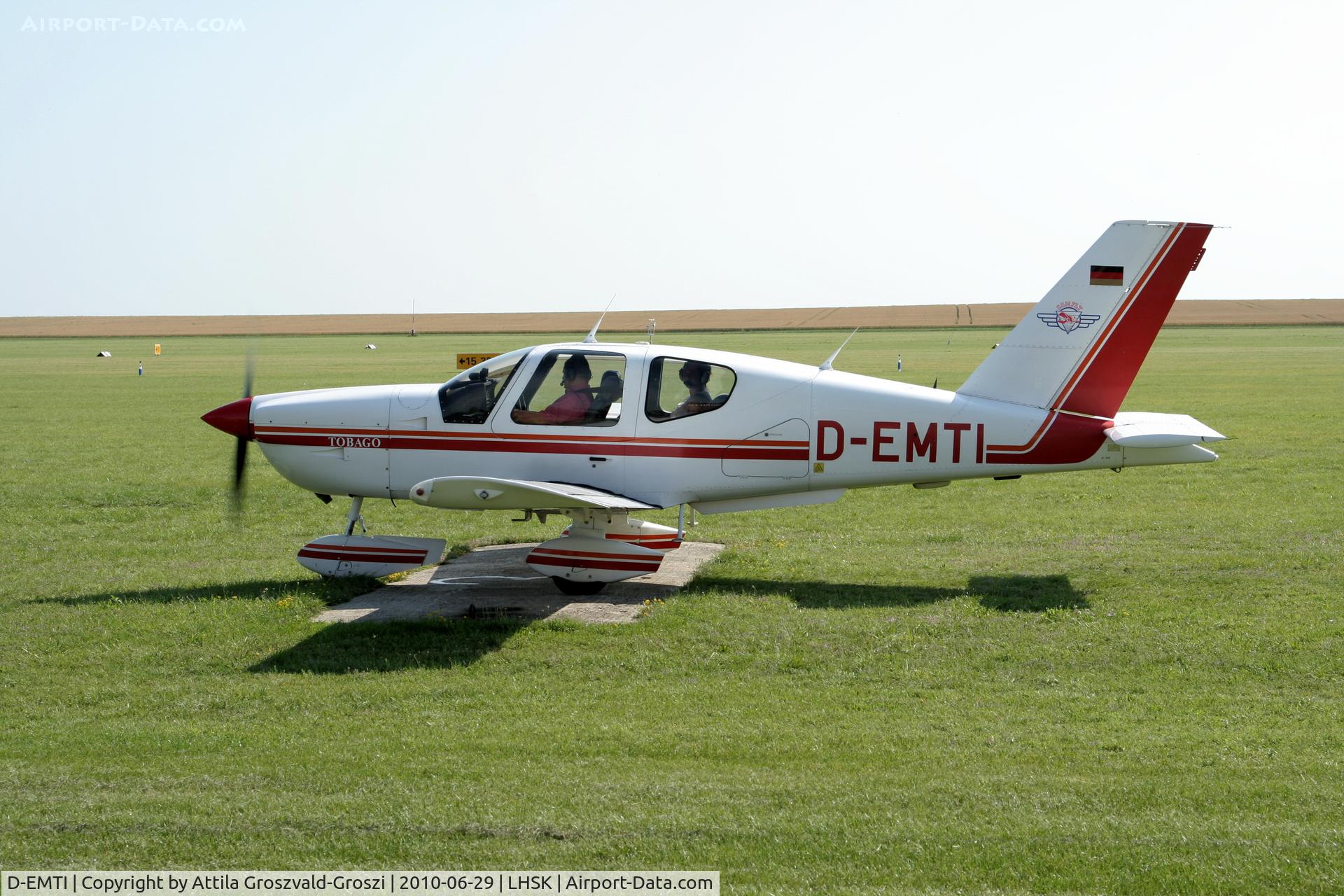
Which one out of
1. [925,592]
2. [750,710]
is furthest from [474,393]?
[750,710]

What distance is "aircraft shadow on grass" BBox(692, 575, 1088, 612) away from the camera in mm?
10070

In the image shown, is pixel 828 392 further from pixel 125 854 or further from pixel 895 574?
pixel 125 854

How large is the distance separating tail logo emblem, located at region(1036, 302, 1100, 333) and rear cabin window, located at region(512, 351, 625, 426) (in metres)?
4.03

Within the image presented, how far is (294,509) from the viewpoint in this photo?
53.7 feet

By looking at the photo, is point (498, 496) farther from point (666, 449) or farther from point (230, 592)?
point (230, 592)

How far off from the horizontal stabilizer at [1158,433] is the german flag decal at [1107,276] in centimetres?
127

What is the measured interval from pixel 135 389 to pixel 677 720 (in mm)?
→ 40029

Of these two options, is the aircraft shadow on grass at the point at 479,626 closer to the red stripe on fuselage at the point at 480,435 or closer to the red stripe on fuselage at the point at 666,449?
the red stripe on fuselage at the point at 666,449

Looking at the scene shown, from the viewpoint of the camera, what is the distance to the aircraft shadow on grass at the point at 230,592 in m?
10.4

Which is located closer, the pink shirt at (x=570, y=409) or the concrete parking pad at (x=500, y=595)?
the concrete parking pad at (x=500, y=595)

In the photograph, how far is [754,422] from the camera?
35.5 ft

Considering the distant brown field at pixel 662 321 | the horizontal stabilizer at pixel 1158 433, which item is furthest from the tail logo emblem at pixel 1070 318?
the distant brown field at pixel 662 321

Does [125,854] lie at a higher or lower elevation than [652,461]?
lower

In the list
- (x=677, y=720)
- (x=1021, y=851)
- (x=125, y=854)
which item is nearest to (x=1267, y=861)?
(x=1021, y=851)
